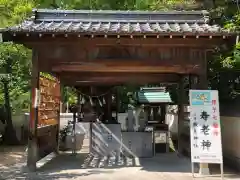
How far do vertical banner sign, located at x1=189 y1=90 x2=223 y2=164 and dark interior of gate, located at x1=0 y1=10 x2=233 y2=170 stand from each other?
2.29ft

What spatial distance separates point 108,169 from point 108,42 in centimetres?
400

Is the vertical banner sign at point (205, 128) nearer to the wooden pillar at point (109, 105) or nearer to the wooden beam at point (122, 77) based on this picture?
the wooden beam at point (122, 77)

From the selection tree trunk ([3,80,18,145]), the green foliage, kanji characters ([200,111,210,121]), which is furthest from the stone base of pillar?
tree trunk ([3,80,18,145])

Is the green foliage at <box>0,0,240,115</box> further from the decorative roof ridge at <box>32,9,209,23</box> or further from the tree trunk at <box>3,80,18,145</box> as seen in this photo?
the tree trunk at <box>3,80,18,145</box>

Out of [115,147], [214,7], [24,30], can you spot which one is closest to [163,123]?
[115,147]

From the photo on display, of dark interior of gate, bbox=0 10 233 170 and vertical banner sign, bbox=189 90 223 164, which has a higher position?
dark interior of gate, bbox=0 10 233 170

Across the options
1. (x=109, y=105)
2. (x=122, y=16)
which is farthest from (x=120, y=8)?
(x=122, y=16)

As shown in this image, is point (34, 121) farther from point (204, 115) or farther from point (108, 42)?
point (204, 115)

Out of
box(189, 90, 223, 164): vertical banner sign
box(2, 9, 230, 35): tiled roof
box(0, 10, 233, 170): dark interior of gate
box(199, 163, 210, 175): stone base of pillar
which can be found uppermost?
box(2, 9, 230, 35): tiled roof

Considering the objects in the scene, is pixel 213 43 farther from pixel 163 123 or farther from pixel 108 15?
pixel 163 123

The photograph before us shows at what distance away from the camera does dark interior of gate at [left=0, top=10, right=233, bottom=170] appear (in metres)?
8.98

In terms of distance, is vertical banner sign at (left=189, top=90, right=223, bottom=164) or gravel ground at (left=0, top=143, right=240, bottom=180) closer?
vertical banner sign at (left=189, top=90, right=223, bottom=164)

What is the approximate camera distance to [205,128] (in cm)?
928

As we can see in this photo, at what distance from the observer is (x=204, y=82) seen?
994 centimetres
